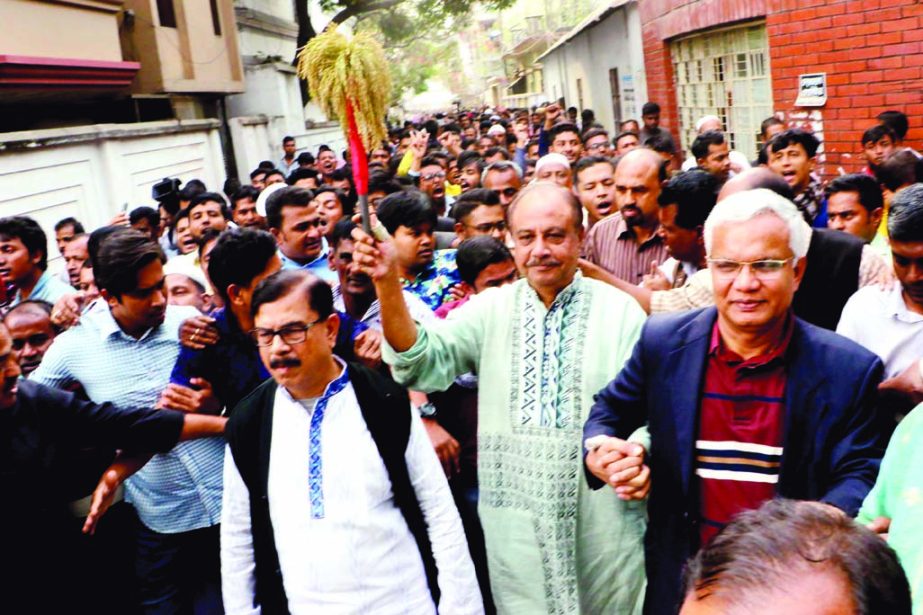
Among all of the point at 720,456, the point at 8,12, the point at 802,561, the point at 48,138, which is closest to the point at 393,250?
the point at 720,456

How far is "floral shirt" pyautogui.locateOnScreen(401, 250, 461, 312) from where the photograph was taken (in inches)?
162

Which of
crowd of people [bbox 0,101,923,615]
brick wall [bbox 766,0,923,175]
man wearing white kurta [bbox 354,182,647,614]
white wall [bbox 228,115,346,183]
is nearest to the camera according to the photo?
crowd of people [bbox 0,101,923,615]

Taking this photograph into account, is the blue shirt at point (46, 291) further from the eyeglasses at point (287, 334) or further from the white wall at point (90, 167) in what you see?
the white wall at point (90, 167)

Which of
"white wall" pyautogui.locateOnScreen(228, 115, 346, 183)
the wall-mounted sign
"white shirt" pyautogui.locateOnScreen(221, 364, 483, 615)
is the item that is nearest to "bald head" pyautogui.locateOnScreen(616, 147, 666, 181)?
"white shirt" pyautogui.locateOnScreen(221, 364, 483, 615)

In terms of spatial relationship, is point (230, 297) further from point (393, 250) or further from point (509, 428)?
point (509, 428)

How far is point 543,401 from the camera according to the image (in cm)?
272

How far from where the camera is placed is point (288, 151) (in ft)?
45.2

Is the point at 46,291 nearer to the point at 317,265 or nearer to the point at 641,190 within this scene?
the point at 317,265

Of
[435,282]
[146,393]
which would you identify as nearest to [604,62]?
[435,282]

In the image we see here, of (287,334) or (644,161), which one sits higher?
(644,161)

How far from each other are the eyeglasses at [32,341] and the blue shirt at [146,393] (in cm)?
47

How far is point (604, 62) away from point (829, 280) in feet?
57.1

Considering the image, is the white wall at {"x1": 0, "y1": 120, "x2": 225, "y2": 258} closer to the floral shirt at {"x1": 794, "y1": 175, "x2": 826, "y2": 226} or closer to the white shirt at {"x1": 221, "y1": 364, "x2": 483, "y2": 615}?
the white shirt at {"x1": 221, "y1": 364, "x2": 483, "y2": 615}

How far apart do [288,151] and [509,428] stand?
38.6 feet
